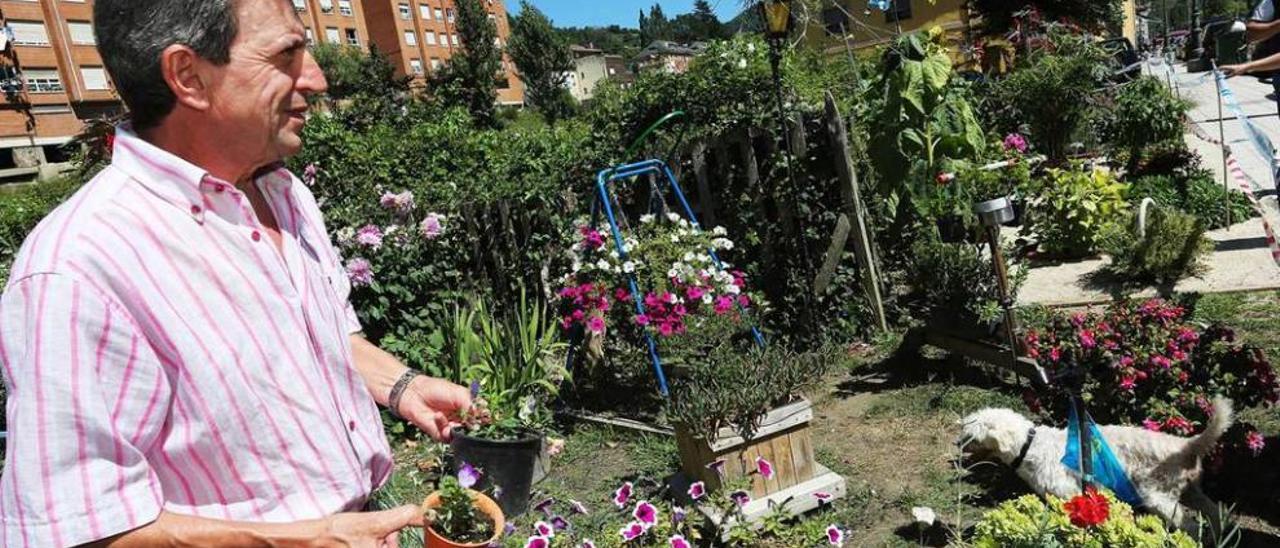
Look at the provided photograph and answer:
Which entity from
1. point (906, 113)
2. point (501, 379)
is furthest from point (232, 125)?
point (906, 113)

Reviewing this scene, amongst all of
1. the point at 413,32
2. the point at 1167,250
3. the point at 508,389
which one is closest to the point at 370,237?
the point at 508,389

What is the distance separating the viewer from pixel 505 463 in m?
3.63

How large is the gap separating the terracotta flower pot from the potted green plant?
2045mm

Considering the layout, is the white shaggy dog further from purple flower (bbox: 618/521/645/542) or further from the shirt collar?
the shirt collar

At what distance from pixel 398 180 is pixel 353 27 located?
5226cm

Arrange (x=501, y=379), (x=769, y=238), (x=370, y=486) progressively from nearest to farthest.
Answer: (x=370, y=486) < (x=501, y=379) < (x=769, y=238)

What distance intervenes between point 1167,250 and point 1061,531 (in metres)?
4.27

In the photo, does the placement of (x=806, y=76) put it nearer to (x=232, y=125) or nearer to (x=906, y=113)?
(x=906, y=113)

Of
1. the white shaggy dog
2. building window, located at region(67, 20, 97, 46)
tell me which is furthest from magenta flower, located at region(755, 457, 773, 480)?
building window, located at region(67, 20, 97, 46)

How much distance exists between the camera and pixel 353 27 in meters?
55.5

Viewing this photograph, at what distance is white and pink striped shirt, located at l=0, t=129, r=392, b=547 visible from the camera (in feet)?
3.12

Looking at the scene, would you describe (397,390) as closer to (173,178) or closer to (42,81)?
(173,178)

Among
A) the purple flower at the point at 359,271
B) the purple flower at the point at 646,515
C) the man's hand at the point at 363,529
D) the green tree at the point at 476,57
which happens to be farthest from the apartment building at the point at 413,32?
the man's hand at the point at 363,529

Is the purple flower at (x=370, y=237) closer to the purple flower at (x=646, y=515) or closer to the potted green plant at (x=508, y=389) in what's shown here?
the potted green plant at (x=508, y=389)
